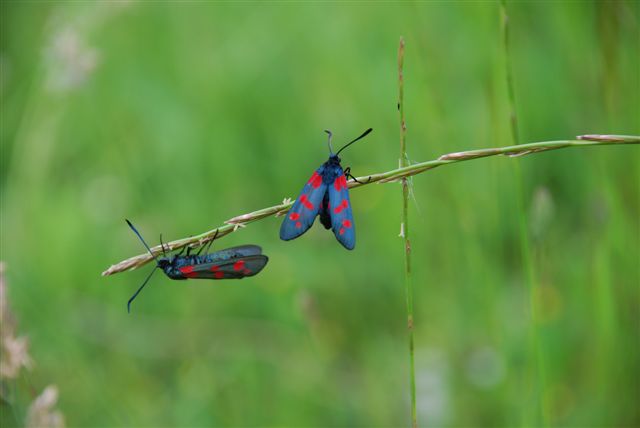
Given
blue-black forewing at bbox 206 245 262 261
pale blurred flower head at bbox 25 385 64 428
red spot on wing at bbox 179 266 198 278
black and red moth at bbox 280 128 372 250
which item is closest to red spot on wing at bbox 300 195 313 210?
black and red moth at bbox 280 128 372 250

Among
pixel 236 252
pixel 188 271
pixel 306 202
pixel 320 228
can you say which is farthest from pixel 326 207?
pixel 320 228

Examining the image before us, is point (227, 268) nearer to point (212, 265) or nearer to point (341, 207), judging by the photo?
point (212, 265)

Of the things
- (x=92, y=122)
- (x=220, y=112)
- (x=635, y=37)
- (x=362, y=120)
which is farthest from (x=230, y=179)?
(x=635, y=37)

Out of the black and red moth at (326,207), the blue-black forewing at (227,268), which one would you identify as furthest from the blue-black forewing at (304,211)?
the blue-black forewing at (227,268)

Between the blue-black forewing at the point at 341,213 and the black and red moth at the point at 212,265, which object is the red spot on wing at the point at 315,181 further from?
the black and red moth at the point at 212,265

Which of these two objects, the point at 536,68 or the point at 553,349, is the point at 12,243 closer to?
the point at 553,349

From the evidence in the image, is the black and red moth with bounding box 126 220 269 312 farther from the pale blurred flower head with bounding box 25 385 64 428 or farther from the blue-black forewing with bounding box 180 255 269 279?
the pale blurred flower head with bounding box 25 385 64 428

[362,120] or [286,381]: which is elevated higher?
[362,120]
